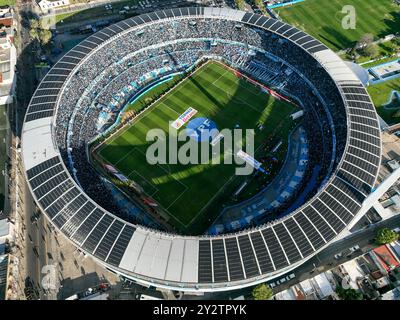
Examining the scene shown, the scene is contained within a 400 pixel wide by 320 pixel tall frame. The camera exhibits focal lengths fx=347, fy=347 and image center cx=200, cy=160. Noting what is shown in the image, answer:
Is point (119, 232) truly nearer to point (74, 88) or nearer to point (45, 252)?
point (45, 252)

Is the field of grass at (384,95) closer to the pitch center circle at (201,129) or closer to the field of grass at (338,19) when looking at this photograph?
the field of grass at (338,19)

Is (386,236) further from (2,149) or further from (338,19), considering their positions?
(2,149)

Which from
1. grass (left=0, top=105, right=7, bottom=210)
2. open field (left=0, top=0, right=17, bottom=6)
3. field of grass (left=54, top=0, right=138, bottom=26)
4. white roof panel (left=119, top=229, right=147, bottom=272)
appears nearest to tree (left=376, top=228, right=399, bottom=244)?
white roof panel (left=119, top=229, right=147, bottom=272)

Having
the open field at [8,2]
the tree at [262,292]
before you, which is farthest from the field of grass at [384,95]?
the open field at [8,2]

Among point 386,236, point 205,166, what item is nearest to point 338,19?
point 205,166

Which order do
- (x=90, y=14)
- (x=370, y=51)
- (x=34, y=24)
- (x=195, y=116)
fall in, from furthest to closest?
(x=90, y=14) → (x=34, y=24) → (x=370, y=51) → (x=195, y=116)

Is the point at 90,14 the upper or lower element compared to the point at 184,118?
upper
